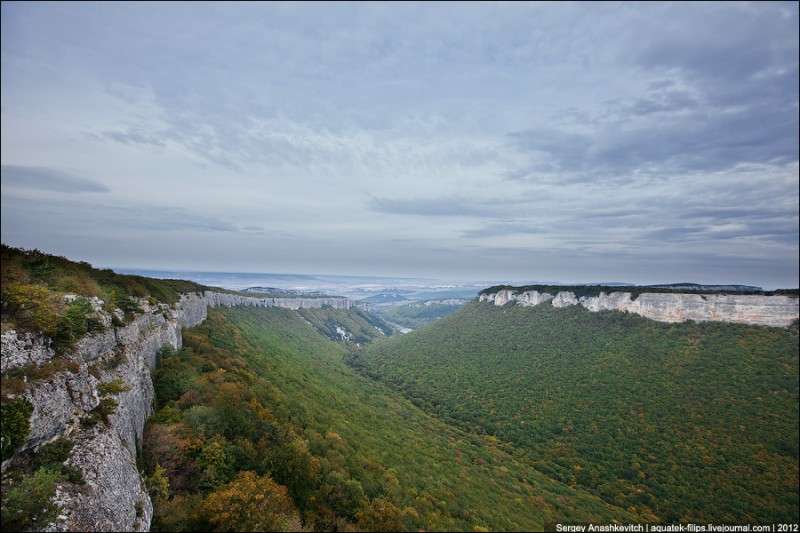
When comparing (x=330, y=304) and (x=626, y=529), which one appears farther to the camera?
(x=330, y=304)

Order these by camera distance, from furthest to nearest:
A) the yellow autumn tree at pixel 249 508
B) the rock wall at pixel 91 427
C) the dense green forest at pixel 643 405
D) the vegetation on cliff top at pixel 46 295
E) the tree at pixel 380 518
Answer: the dense green forest at pixel 643 405 → the tree at pixel 380 518 → the yellow autumn tree at pixel 249 508 → the vegetation on cliff top at pixel 46 295 → the rock wall at pixel 91 427

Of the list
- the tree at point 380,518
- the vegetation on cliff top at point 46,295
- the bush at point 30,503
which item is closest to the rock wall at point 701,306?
the tree at point 380,518

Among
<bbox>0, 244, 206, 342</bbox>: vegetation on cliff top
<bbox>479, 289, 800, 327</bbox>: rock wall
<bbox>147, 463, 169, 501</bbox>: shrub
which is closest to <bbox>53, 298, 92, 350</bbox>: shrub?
<bbox>0, 244, 206, 342</bbox>: vegetation on cliff top

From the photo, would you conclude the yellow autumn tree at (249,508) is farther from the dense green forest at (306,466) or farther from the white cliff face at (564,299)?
the white cliff face at (564,299)

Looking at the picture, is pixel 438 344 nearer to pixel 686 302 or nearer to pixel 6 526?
pixel 686 302

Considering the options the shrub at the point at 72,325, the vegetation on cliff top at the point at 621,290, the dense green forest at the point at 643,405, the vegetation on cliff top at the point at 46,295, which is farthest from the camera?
the vegetation on cliff top at the point at 621,290

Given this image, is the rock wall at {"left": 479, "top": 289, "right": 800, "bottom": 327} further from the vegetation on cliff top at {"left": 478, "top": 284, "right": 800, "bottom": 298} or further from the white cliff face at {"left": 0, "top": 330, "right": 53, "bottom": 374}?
the white cliff face at {"left": 0, "top": 330, "right": 53, "bottom": 374}

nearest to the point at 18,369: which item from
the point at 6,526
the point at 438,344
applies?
the point at 6,526
